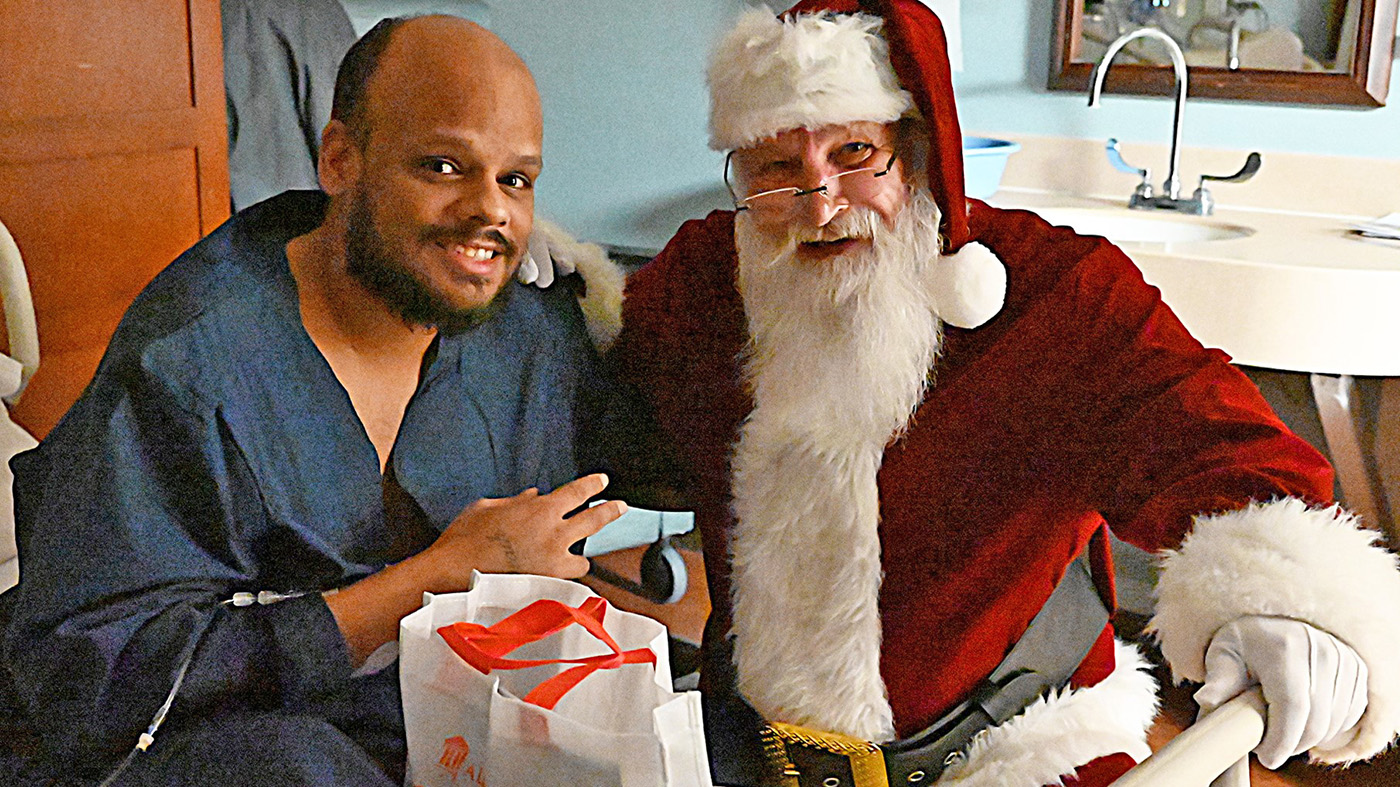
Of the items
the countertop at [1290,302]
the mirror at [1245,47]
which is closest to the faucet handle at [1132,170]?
the mirror at [1245,47]

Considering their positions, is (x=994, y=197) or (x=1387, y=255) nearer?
(x=1387, y=255)

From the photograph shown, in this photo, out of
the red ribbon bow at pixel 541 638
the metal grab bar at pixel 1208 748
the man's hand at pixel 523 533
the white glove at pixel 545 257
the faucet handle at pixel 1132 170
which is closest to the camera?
the metal grab bar at pixel 1208 748

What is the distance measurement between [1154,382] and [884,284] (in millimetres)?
201

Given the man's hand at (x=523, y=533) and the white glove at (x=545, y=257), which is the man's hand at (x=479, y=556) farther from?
the white glove at (x=545, y=257)

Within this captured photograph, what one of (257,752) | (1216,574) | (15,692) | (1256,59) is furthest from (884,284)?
(1256,59)

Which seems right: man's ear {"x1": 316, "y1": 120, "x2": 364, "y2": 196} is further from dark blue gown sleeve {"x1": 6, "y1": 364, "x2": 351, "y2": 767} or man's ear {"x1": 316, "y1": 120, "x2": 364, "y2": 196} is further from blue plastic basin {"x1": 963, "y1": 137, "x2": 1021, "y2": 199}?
blue plastic basin {"x1": 963, "y1": 137, "x2": 1021, "y2": 199}

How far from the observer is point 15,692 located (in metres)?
0.81

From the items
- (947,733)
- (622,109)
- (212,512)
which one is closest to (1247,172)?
(622,109)

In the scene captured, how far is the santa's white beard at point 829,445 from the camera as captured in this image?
38.8 inches

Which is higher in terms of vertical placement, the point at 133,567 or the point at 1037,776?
the point at 133,567

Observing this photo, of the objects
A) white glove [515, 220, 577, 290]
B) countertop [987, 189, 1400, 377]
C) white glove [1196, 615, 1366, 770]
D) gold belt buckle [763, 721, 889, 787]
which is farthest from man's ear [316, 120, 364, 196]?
countertop [987, 189, 1400, 377]

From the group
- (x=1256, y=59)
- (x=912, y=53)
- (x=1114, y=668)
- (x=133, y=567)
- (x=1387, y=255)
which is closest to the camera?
(x=133, y=567)

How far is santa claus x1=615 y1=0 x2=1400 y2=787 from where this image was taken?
3.03ft

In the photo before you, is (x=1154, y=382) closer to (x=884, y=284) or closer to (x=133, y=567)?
(x=884, y=284)
